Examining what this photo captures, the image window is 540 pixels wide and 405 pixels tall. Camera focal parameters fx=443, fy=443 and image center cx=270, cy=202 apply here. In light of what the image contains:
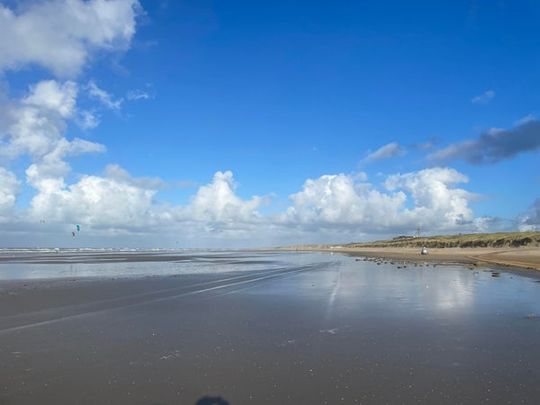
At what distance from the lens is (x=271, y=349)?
11453 millimetres

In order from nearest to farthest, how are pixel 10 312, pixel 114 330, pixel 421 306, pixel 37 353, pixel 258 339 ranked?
pixel 37 353 < pixel 258 339 < pixel 114 330 < pixel 10 312 < pixel 421 306

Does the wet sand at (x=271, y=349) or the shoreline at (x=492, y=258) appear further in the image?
the shoreline at (x=492, y=258)

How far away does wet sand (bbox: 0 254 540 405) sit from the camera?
27.4 ft

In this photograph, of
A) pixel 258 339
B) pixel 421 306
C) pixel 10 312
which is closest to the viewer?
pixel 258 339

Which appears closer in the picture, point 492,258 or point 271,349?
point 271,349

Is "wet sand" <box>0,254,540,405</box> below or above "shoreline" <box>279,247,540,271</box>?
below

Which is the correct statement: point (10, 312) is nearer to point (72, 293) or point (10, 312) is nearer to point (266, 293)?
point (72, 293)

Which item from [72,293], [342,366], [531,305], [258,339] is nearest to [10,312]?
[72,293]

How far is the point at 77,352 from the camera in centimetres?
1112

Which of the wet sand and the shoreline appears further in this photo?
the shoreline

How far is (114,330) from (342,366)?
7.61 meters

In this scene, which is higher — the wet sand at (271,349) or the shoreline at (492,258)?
the shoreline at (492,258)

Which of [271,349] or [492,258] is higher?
[492,258]

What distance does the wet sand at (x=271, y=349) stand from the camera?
8.35 metres
